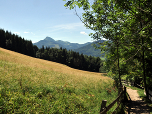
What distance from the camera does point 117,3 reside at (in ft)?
18.8

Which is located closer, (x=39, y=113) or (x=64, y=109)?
(x=39, y=113)

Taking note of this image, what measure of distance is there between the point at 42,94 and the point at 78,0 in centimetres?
685

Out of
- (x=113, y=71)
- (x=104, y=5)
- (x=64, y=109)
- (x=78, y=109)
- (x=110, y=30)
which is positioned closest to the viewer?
(x=64, y=109)

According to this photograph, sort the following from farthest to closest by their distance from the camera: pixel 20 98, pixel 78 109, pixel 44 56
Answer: pixel 44 56 → pixel 78 109 → pixel 20 98

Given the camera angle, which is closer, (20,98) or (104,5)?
(20,98)

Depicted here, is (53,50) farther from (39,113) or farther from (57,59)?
(39,113)

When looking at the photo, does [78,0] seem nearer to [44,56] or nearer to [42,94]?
[42,94]

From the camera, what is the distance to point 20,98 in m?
6.10

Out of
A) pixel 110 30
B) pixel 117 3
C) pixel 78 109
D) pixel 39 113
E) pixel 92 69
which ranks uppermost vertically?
pixel 117 3

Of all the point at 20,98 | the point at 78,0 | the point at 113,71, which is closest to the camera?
the point at 78,0

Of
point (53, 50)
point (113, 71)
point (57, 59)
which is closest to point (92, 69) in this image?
point (57, 59)

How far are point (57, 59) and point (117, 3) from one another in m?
110

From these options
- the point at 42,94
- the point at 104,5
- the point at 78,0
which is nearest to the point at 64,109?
the point at 42,94

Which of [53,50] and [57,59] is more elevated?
[53,50]
